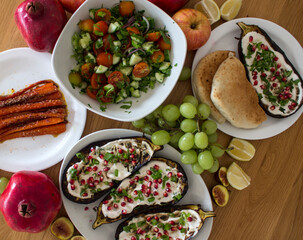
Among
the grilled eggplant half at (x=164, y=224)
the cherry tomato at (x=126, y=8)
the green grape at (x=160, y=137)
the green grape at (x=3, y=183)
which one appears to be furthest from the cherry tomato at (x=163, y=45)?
the green grape at (x=3, y=183)

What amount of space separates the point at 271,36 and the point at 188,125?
89 cm

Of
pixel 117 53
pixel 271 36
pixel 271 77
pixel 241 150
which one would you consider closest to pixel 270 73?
pixel 271 77

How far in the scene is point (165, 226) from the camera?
1.64m

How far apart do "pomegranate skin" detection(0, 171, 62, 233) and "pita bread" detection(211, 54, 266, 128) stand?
113cm

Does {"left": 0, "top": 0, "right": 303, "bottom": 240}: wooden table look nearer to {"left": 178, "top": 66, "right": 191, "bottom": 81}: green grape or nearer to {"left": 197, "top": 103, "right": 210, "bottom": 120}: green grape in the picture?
{"left": 197, "top": 103, "right": 210, "bottom": 120}: green grape

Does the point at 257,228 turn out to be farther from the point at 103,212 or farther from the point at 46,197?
the point at 46,197

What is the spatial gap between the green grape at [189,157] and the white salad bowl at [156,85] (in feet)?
1.19

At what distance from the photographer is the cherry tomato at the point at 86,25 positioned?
1.47m

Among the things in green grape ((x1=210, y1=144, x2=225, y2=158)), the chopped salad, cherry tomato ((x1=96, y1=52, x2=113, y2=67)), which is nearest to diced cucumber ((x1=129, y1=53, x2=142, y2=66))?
the chopped salad

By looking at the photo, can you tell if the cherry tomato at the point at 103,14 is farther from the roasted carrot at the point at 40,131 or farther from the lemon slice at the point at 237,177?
the lemon slice at the point at 237,177

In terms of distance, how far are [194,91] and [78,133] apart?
2.61ft

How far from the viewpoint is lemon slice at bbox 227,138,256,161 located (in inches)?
70.1

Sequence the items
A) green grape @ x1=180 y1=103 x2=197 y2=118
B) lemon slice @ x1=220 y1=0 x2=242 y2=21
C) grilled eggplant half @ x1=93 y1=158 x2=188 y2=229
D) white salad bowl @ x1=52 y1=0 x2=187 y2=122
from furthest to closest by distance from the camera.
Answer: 1. lemon slice @ x1=220 y1=0 x2=242 y2=21
2. grilled eggplant half @ x1=93 y1=158 x2=188 y2=229
3. green grape @ x1=180 y1=103 x2=197 y2=118
4. white salad bowl @ x1=52 y1=0 x2=187 y2=122

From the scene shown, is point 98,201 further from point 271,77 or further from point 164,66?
point 271,77
